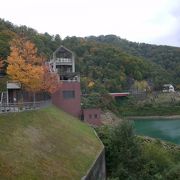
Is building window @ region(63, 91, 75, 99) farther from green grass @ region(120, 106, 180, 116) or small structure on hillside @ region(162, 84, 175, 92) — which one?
small structure on hillside @ region(162, 84, 175, 92)

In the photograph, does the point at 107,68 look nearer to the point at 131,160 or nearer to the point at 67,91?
the point at 67,91

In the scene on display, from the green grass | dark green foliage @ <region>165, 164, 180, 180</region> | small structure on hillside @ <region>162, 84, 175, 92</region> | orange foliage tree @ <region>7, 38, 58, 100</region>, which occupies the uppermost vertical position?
orange foliage tree @ <region>7, 38, 58, 100</region>

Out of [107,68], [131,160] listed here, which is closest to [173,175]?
[131,160]

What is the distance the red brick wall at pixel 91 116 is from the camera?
51281mm

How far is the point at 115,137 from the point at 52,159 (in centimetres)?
1077

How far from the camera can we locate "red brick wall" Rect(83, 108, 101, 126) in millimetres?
51281

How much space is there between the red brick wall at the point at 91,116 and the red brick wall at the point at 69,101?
3.26 ft

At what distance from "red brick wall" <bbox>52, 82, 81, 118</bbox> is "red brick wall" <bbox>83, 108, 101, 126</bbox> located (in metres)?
0.99

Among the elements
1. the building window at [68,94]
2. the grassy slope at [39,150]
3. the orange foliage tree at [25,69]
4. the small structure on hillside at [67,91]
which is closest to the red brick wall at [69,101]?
the small structure on hillside at [67,91]

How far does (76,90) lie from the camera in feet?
169

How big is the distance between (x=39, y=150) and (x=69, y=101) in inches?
1205

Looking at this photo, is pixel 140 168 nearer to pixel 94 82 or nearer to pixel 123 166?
pixel 123 166

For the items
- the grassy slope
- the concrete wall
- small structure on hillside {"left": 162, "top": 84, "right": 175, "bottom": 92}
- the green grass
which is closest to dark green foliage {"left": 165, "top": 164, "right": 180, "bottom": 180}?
the concrete wall

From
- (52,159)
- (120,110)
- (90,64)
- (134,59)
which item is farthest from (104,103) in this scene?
(52,159)
